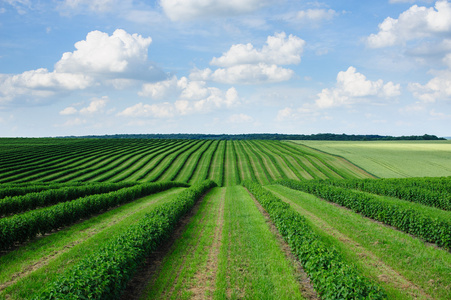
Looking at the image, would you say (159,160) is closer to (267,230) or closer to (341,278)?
(267,230)

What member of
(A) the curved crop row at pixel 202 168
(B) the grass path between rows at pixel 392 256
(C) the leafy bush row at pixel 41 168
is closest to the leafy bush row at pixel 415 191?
(B) the grass path between rows at pixel 392 256

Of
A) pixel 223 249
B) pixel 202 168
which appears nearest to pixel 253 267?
pixel 223 249

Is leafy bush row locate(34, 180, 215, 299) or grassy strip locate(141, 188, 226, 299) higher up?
leafy bush row locate(34, 180, 215, 299)

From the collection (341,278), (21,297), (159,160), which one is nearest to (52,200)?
(21,297)

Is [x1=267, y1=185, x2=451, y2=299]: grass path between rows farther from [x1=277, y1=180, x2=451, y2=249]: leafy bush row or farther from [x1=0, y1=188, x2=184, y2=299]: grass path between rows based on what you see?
[x1=0, y1=188, x2=184, y2=299]: grass path between rows

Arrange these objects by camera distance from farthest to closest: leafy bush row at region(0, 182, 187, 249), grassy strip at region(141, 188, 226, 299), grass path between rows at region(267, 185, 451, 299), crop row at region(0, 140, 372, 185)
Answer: crop row at region(0, 140, 372, 185) < leafy bush row at region(0, 182, 187, 249) < grass path between rows at region(267, 185, 451, 299) < grassy strip at region(141, 188, 226, 299)

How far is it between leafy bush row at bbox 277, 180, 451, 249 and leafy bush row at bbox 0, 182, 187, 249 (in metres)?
22.8

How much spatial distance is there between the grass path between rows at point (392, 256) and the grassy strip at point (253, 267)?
3333 mm

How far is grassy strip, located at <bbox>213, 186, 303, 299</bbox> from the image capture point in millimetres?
10188

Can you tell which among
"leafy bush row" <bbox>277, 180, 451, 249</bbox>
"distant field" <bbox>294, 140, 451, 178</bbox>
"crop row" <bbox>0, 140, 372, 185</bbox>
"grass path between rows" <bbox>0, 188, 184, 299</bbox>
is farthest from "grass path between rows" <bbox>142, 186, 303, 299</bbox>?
"distant field" <bbox>294, 140, 451, 178</bbox>

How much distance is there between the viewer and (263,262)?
12734mm

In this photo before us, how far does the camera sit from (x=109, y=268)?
9.20 metres

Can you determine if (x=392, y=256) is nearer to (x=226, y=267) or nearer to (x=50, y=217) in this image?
(x=226, y=267)

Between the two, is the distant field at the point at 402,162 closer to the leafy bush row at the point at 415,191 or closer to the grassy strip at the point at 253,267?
the leafy bush row at the point at 415,191
